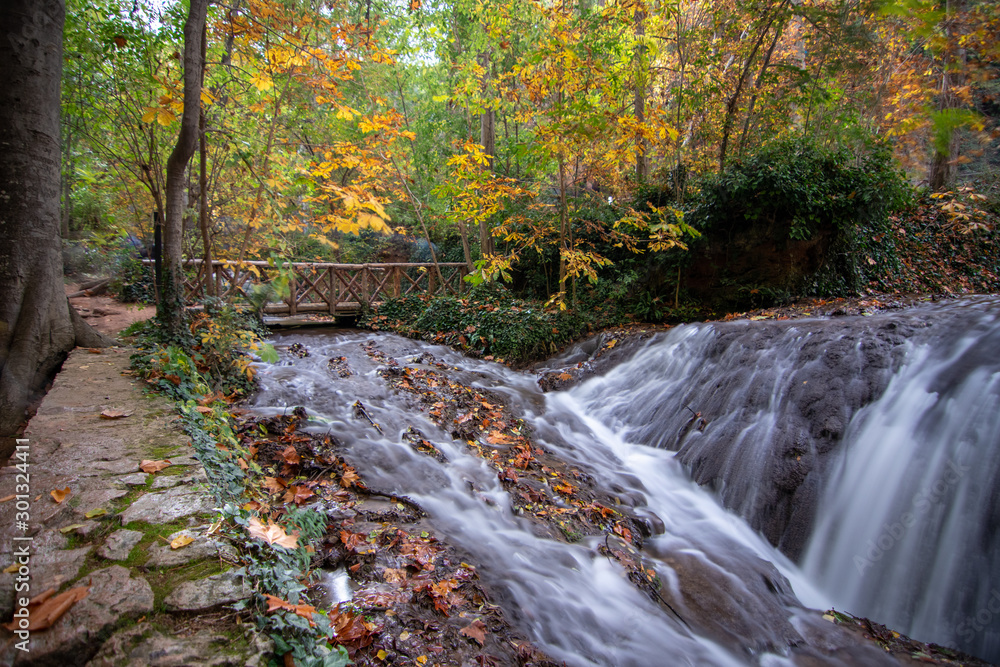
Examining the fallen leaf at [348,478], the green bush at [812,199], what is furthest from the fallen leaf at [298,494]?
the green bush at [812,199]

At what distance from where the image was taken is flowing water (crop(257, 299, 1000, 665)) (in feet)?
9.41

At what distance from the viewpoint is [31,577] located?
1.57 meters

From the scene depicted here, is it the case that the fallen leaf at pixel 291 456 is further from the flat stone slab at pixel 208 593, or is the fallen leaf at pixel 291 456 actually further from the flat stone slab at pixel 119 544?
the flat stone slab at pixel 208 593

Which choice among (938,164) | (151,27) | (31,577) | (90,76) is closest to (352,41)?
(151,27)

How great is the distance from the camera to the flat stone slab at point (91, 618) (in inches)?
52.7

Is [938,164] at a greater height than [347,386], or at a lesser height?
greater

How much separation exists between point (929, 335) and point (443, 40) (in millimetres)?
10596

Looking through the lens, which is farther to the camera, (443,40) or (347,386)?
(443,40)

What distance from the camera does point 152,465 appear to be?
2.42 meters

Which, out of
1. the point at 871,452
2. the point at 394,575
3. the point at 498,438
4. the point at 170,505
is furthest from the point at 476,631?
the point at 871,452

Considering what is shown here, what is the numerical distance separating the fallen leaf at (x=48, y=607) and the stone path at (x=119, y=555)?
0.02 metres

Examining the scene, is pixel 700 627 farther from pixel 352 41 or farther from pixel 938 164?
pixel 938 164

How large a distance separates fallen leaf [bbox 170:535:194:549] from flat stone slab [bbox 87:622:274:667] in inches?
15.4

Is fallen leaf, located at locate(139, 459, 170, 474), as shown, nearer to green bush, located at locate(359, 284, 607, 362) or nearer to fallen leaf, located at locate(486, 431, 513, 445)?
fallen leaf, located at locate(486, 431, 513, 445)
